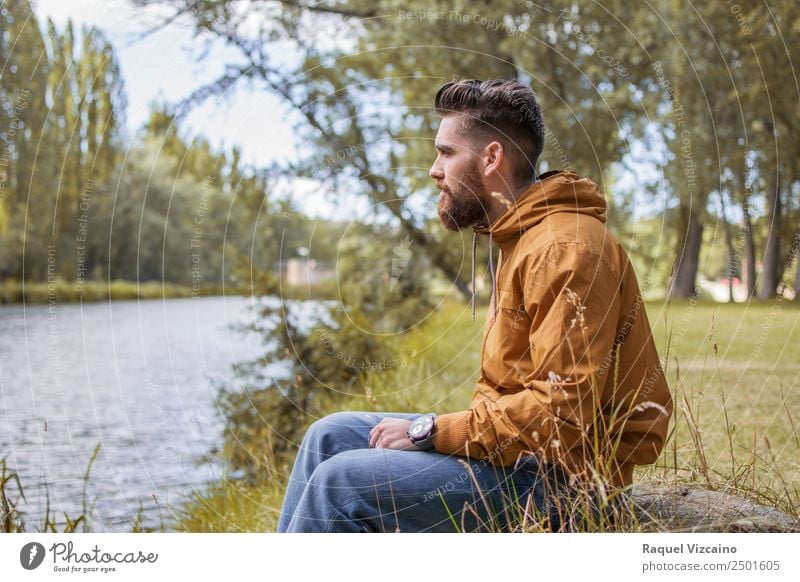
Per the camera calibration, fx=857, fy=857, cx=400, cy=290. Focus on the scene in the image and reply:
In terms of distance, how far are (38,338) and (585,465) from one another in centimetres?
1275

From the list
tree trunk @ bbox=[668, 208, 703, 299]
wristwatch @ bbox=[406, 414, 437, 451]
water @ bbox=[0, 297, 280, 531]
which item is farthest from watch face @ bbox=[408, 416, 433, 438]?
tree trunk @ bbox=[668, 208, 703, 299]

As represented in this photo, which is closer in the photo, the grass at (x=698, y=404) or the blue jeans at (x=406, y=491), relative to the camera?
the blue jeans at (x=406, y=491)

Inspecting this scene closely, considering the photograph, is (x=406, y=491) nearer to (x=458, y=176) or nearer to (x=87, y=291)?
(x=458, y=176)

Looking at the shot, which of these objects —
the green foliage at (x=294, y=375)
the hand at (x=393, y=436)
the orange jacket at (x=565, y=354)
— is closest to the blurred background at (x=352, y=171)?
the green foliage at (x=294, y=375)

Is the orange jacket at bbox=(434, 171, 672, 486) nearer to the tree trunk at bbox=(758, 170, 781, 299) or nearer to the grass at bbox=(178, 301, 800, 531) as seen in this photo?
the grass at bbox=(178, 301, 800, 531)

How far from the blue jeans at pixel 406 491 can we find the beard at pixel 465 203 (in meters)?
0.67

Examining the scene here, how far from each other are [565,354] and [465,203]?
61 centimetres

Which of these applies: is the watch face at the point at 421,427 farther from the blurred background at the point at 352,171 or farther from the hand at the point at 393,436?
the blurred background at the point at 352,171

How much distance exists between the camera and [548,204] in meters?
2.09

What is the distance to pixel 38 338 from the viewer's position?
13266mm

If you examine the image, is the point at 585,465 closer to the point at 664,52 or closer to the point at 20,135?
the point at 664,52

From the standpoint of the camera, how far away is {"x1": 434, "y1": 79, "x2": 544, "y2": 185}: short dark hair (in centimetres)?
222

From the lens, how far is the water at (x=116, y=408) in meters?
5.40

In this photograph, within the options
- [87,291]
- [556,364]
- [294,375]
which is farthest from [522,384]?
[87,291]
